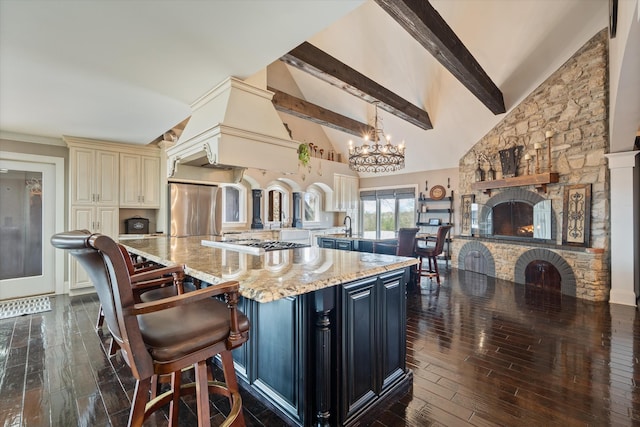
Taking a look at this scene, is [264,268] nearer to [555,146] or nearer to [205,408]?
[205,408]

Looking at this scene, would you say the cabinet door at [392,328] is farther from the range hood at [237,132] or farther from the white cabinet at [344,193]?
the white cabinet at [344,193]

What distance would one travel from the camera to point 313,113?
5.62 metres

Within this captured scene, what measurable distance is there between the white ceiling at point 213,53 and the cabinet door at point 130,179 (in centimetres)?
40

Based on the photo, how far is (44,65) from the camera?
2.26 m

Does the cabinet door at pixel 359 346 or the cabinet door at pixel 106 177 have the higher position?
the cabinet door at pixel 106 177

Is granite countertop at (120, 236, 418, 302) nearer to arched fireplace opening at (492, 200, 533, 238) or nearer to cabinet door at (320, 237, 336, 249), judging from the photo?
cabinet door at (320, 237, 336, 249)

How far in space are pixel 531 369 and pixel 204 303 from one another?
252cm

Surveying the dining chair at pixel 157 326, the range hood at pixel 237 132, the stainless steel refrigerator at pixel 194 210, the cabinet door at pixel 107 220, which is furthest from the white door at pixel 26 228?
the dining chair at pixel 157 326

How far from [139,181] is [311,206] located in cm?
449

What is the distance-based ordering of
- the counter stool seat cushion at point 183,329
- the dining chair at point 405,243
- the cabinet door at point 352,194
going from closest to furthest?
the counter stool seat cushion at point 183,329
the dining chair at point 405,243
the cabinet door at point 352,194

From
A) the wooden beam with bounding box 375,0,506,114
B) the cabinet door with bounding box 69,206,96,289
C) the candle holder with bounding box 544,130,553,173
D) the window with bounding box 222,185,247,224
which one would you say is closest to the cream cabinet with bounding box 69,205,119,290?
the cabinet door with bounding box 69,206,96,289

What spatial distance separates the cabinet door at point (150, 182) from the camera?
4848 mm

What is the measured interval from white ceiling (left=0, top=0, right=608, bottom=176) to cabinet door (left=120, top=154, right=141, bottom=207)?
15.8 inches

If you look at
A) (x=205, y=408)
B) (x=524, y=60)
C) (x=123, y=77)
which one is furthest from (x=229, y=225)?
(x=524, y=60)
